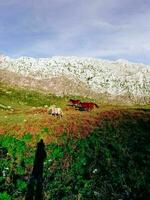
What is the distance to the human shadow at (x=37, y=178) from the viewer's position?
2475 cm

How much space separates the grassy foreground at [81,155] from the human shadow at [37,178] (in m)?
0.46

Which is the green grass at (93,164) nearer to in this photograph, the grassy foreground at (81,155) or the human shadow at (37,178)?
the grassy foreground at (81,155)

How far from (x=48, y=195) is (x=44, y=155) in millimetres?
5516

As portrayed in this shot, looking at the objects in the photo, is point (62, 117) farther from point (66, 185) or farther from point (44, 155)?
point (66, 185)

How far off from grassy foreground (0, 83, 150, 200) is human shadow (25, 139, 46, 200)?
1.52ft

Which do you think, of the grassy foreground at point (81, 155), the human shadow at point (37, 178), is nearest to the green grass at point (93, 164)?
the grassy foreground at point (81, 155)

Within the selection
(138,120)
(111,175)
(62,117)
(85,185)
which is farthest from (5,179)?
(138,120)

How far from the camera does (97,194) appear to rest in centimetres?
2577

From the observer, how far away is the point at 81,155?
3111 centimetres

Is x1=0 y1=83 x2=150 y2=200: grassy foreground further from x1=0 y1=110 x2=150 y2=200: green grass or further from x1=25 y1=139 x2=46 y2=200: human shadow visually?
x1=25 y1=139 x2=46 y2=200: human shadow

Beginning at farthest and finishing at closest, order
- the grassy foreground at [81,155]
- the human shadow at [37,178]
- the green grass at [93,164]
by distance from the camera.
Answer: the grassy foreground at [81,155] → the green grass at [93,164] → the human shadow at [37,178]

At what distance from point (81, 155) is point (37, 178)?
5810 mm

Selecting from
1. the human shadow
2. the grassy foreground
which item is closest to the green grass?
the grassy foreground

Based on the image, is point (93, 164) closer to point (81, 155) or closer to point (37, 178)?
point (81, 155)
